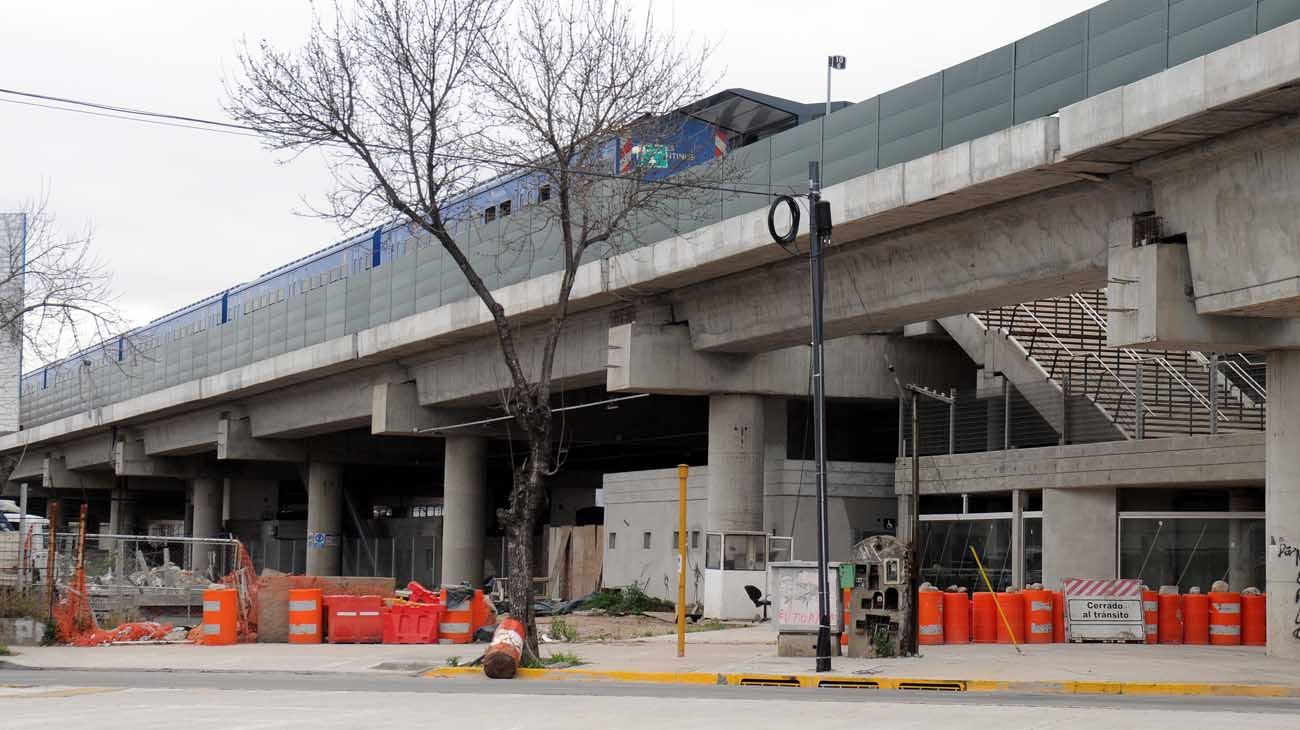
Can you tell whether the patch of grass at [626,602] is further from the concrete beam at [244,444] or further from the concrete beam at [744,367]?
the concrete beam at [244,444]

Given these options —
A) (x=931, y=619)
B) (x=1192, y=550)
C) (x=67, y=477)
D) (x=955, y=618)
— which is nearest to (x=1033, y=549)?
(x=1192, y=550)

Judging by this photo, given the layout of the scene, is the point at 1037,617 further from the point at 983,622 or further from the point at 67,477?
the point at 67,477

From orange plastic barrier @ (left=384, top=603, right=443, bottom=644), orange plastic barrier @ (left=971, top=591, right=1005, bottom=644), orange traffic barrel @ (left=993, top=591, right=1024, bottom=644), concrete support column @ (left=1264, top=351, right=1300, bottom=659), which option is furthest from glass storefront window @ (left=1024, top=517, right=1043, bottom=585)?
orange plastic barrier @ (left=384, top=603, right=443, bottom=644)

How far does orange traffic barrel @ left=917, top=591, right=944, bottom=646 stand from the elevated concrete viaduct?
16.6 ft

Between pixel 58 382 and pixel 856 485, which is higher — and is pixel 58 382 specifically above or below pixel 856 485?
above

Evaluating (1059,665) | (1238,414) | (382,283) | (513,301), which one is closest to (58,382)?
(382,283)

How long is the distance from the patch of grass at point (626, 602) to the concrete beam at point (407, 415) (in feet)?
28.9

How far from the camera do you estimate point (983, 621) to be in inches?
1110

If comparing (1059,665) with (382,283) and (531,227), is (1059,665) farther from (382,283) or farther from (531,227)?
(382,283)

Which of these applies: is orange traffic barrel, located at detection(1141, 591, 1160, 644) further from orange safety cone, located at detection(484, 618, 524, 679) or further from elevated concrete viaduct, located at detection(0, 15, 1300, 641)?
orange safety cone, located at detection(484, 618, 524, 679)

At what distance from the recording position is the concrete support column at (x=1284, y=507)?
23719 mm

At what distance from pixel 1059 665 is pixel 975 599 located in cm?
524

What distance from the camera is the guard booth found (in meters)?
35.3

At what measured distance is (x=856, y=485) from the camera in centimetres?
3944
